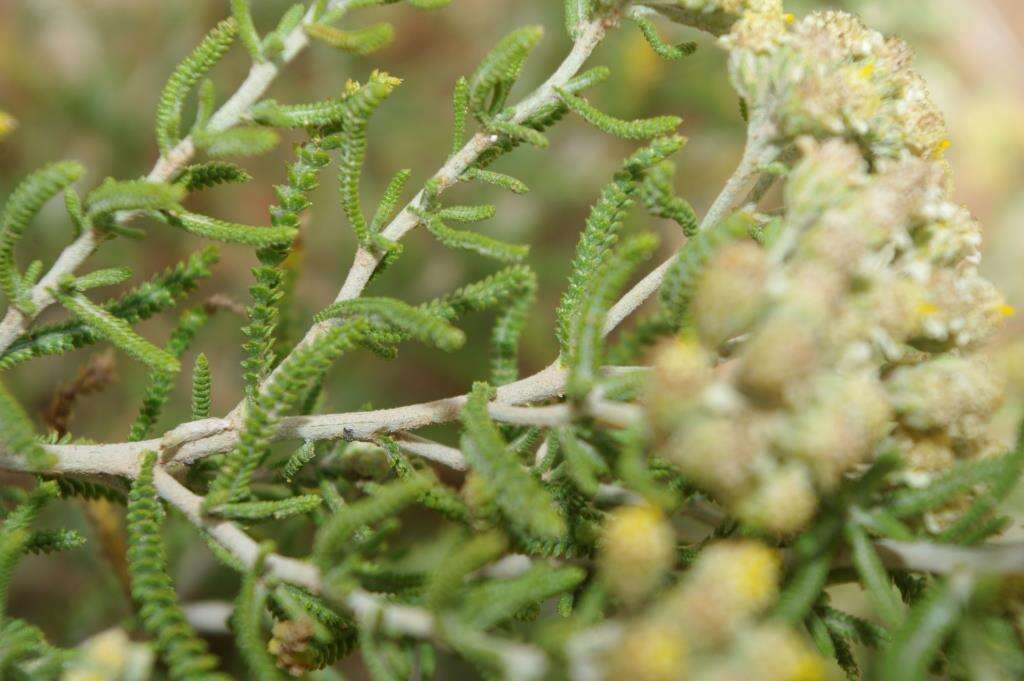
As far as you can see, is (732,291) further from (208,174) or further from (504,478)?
(208,174)

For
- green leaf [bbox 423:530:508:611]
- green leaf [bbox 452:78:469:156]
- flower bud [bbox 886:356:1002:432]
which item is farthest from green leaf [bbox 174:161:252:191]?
flower bud [bbox 886:356:1002:432]

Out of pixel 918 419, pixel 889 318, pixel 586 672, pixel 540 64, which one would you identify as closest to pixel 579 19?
pixel 889 318

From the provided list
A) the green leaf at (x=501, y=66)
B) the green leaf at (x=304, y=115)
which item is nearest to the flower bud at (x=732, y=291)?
the green leaf at (x=501, y=66)

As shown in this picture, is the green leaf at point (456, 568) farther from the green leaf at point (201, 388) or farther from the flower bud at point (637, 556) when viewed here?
the green leaf at point (201, 388)

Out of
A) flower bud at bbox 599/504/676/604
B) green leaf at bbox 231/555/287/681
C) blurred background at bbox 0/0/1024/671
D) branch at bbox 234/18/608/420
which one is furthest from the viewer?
blurred background at bbox 0/0/1024/671

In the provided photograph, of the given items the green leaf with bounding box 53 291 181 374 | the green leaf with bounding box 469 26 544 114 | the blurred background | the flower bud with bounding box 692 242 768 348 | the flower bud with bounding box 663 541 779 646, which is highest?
the blurred background

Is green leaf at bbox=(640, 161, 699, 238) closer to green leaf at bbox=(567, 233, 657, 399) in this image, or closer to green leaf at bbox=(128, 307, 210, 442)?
green leaf at bbox=(567, 233, 657, 399)

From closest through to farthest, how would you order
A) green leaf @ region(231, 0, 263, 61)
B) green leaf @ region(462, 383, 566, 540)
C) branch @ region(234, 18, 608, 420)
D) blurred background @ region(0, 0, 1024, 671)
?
green leaf @ region(462, 383, 566, 540)
green leaf @ region(231, 0, 263, 61)
branch @ region(234, 18, 608, 420)
blurred background @ region(0, 0, 1024, 671)
